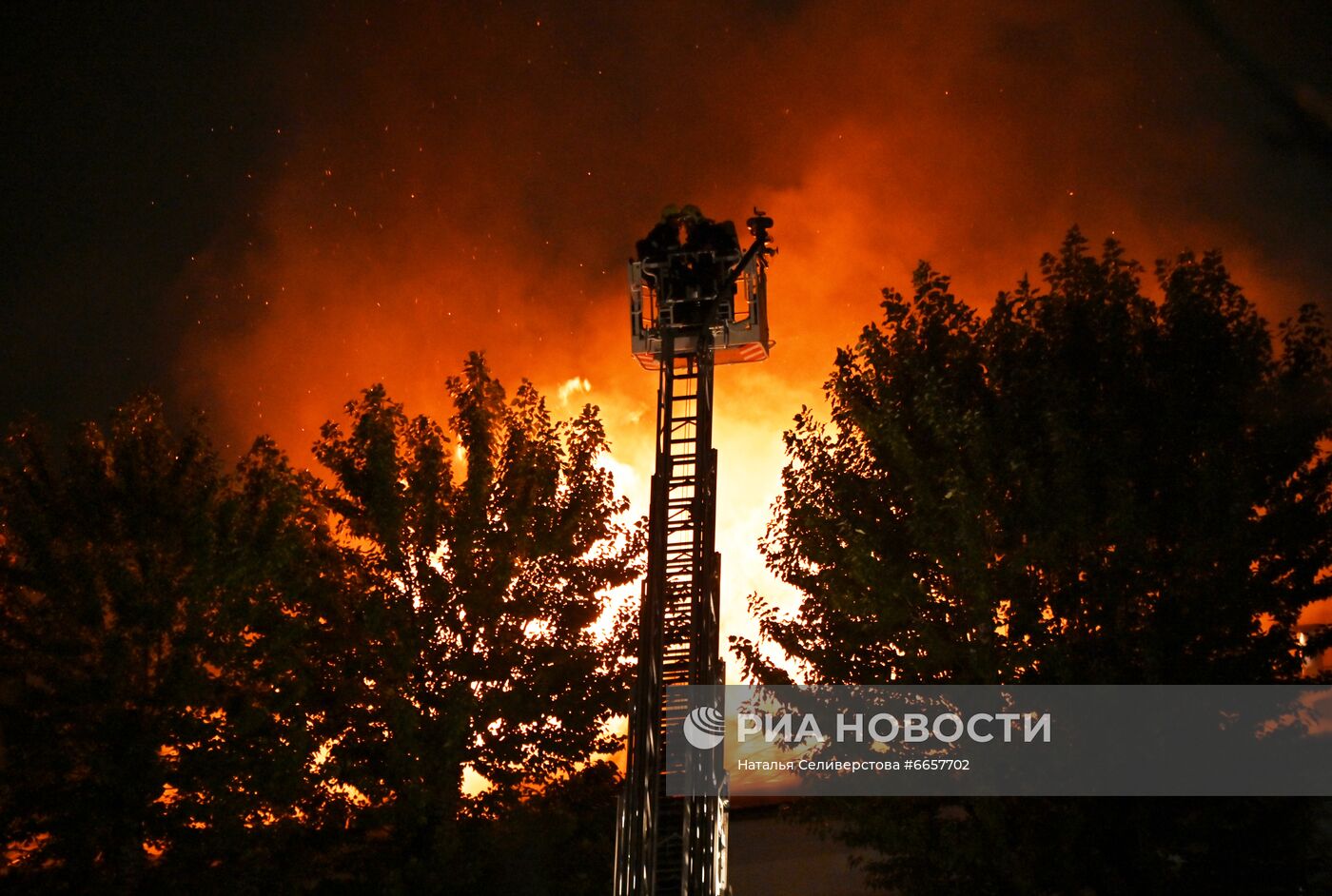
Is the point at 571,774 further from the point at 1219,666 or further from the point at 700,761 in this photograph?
the point at 1219,666

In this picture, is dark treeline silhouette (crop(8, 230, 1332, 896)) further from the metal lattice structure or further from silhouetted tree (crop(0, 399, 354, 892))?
the metal lattice structure

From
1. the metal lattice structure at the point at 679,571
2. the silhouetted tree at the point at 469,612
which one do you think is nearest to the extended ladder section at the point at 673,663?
the metal lattice structure at the point at 679,571

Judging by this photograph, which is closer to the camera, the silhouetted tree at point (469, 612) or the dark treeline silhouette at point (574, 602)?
the dark treeline silhouette at point (574, 602)

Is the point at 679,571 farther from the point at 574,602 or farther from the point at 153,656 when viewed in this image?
the point at 153,656

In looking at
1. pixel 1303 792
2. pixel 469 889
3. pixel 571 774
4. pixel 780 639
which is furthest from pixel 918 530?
pixel 469 889

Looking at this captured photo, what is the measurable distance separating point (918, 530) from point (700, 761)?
384 centimetres

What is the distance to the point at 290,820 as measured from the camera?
16000 mm

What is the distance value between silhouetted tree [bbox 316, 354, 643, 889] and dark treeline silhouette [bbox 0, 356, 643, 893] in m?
0.04

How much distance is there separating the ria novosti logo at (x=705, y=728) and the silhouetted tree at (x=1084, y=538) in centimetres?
239

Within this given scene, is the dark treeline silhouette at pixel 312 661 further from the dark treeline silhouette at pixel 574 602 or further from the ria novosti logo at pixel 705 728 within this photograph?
the ria novosti logo at pixel 705 728

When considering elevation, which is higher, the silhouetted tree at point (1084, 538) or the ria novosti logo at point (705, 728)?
the silhouetted tree at point (1084, 538)

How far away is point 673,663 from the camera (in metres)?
11.9

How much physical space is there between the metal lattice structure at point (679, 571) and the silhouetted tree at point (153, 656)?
7.17 meters

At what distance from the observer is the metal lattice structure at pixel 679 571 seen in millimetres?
10609
